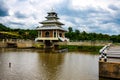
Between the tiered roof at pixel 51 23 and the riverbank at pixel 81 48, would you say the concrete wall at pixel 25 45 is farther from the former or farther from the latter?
the riverbank at pixel 81 48

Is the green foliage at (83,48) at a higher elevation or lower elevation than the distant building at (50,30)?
lower

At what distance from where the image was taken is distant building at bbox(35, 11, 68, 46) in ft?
223

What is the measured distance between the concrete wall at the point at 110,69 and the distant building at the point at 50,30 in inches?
1949

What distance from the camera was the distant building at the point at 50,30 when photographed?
223ft

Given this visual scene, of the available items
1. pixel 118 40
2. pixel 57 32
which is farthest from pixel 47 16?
pixel 118 40

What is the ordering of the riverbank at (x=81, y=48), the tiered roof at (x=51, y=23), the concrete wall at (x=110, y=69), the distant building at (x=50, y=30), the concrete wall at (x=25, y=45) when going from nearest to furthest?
the concrete wall at (x=110, y=69) → the riverbank at (x=81, y=48) → the concrete wall at (x=25, y=45) → the distant building at (x=50, y=30) → the tiered roof at (x=51, y=23)

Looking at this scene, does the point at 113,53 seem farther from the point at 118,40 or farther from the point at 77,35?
the point at 77,35

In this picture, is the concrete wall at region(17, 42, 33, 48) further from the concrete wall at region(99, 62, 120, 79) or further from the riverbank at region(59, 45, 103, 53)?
the concrete wall at region(99, 62, 120, 79)

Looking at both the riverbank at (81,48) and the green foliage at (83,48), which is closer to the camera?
the green foliage at (83,48)

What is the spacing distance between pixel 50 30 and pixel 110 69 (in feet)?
170

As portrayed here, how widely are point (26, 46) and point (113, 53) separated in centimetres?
4703

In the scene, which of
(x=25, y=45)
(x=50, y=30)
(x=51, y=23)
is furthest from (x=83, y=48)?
(x=25, y=45)

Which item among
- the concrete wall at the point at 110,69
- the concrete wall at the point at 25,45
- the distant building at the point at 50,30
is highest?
the distant building at the point at 50,30

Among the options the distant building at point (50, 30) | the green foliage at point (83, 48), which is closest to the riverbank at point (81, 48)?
the green foliage at point (83, 48)
